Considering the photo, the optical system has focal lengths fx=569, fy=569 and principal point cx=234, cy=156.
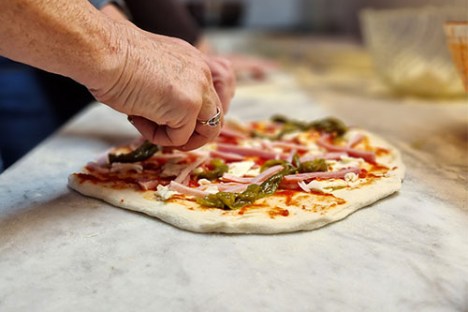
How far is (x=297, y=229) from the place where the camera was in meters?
1.03

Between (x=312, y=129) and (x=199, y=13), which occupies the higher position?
(x=199, y=13)

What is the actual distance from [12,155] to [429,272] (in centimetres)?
146

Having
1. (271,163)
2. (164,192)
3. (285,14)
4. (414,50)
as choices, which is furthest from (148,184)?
(285,14)

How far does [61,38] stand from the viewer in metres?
0.97

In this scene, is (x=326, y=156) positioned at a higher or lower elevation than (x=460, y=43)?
lower

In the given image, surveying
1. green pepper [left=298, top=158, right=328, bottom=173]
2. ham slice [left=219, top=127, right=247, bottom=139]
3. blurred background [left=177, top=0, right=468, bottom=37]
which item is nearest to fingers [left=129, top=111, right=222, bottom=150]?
green pepper [left=298, top=158, right=328, bottom=173]

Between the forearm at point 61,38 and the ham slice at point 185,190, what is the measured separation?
0.26 metres

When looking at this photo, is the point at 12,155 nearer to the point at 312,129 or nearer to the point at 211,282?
the point at 312,129

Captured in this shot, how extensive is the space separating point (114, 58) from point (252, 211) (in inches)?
14.7

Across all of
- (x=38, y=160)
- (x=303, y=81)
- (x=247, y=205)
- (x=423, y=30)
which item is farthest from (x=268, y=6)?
(x=247, y=205)

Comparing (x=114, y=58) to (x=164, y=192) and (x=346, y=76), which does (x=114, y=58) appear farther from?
(x=346, y=76)

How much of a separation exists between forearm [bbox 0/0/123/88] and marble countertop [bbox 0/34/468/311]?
11.5 inches

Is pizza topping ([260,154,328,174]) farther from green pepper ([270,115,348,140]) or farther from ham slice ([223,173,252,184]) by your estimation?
green pepper ([270,115,348,140])

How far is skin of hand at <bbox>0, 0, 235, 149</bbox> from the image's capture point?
95 centimetres
